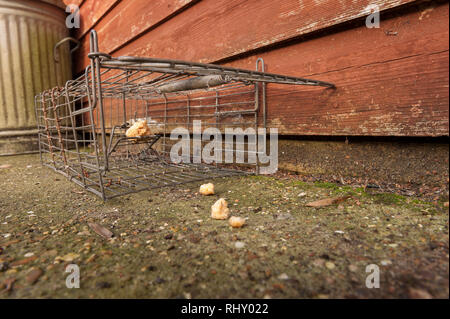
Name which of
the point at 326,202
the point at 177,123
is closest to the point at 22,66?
the point at 177,123

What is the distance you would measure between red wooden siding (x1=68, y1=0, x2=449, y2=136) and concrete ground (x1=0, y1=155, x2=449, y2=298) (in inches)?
12.8

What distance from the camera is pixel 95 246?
2.43 ft

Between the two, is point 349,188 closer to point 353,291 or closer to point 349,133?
point 349,133

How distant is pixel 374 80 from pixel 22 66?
3617 millimetres

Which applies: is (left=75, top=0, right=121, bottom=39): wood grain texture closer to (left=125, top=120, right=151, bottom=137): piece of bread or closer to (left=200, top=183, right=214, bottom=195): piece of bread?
(left=125, top=120, right=151, bottom=137): piece of bread

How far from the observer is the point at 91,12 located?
337cm

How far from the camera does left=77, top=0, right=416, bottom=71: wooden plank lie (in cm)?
118

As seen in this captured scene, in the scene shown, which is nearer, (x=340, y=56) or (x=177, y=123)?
(x=340, y=56)

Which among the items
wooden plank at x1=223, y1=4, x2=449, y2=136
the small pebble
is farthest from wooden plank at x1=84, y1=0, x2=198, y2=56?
the small pebble

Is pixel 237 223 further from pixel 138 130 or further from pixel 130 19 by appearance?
pixel 130 19

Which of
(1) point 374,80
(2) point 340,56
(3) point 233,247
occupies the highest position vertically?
(2) point 340,56
